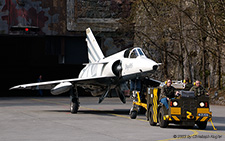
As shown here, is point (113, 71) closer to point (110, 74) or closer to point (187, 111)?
point (110, 74)

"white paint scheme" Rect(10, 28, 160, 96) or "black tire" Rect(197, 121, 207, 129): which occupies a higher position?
"white paint scheme" Rect(10, 28, 160, 96)

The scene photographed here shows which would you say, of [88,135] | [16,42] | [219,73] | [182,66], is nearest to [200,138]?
[88,135]

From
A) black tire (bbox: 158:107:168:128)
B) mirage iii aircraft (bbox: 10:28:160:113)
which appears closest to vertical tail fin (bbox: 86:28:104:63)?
mirage iii aircraft (bbox: 10:28:160:113)

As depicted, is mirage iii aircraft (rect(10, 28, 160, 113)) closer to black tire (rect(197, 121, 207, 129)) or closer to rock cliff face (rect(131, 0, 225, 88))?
black tire (rect(197, 121, 207, 129))

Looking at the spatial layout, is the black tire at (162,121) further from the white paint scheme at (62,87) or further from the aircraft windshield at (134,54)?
the white paint scheme at (62,87)

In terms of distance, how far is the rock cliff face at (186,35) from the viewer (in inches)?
1169

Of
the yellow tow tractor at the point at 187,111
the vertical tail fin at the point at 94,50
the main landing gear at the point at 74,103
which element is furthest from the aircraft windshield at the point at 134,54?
the yellow tow tractor at the point at 187,111

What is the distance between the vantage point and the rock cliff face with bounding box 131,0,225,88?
29703 mm

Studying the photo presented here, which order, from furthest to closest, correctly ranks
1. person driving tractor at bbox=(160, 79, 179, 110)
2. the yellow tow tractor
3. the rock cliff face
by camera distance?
1. the rock cliff face
2. person driving tractor at bbox=(160, 79, 179, 110)
3. the yellow tow tractor

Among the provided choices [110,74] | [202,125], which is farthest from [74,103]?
[202,125]

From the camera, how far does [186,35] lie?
98.2ft

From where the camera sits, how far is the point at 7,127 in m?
14.6

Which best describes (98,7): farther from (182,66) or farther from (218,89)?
(218,89)

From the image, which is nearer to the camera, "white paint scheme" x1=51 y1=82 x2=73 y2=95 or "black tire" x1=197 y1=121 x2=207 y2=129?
"black tire" x1=197 y1=121 x2=207 y2=129
